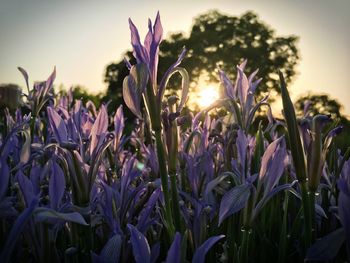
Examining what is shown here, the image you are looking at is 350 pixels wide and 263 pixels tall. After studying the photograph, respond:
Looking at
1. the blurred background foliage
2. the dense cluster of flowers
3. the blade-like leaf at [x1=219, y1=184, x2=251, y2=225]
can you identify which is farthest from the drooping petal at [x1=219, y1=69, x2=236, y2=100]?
the blurred background foliage

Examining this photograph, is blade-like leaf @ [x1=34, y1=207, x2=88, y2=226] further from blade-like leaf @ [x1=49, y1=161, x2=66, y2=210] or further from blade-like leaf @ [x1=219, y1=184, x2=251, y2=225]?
blade-like leaf @ [x1=219, y1=184, x2=251, y2=225]

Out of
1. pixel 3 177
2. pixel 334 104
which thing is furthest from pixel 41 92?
pixel 334 104

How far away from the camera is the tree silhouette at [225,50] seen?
110ft

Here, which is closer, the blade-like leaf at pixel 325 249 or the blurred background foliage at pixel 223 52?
the blade-like leaf at pixel 325 249

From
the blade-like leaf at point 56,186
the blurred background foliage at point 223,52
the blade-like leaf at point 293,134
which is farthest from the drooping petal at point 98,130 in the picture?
the blurred background foliage at point 223,52

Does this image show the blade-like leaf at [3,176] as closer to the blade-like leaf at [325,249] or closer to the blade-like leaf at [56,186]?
A: the blade-like leaf at [56,186]

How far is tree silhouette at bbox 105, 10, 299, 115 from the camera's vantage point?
110 ft

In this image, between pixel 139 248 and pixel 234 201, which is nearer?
pixel 139 248

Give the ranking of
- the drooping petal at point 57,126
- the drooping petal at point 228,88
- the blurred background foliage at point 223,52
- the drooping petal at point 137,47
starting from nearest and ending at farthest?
the drooping petal at point 137,47 < the drooping petal at point 57,126 < the drooping petal at point 228,88 < the blurred background foliage at point 223,52

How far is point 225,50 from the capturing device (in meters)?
34.8

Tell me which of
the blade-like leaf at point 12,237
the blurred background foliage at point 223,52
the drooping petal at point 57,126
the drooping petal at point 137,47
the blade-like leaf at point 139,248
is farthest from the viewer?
the blurred background foliage at point 223,52

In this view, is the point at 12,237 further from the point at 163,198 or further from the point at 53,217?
the point at 163,198

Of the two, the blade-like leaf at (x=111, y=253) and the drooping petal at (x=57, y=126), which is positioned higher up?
the drooping petal at (x=57, y=126)

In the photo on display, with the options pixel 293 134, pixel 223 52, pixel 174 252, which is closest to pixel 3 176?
pixel 174 252
